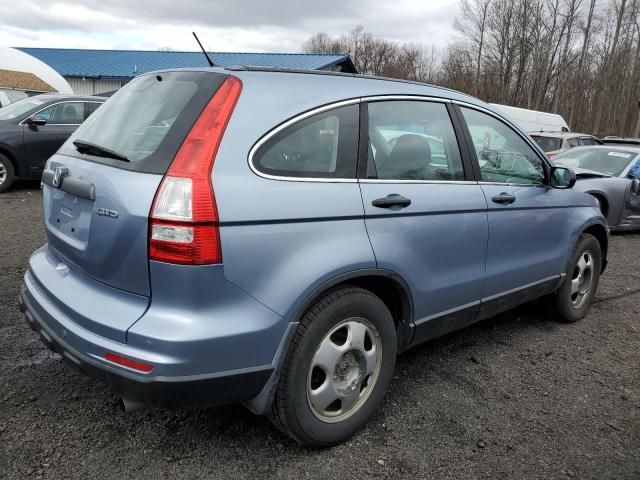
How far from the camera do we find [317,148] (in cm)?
249

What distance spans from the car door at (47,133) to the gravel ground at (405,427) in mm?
6159

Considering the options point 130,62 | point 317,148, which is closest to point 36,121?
point 317,148

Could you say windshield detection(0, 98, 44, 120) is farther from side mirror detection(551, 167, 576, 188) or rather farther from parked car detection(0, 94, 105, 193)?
side mirror detection(551, 167, 576, 188)

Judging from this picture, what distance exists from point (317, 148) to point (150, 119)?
0.77m

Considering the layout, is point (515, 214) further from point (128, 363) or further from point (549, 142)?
point (549, 142)

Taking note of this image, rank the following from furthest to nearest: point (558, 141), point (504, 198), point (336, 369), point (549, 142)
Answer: point (549, 142), point (558, 141), point (504, 198), point (336, 369)

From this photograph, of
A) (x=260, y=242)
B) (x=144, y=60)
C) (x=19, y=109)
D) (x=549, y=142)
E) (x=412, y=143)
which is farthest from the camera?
(x=144, y=60)

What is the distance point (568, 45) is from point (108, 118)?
45.1 metres

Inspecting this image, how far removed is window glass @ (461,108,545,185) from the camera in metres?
3.43

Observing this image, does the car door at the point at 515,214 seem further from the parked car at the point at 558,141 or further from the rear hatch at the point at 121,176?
the parked car at the point at 558,141

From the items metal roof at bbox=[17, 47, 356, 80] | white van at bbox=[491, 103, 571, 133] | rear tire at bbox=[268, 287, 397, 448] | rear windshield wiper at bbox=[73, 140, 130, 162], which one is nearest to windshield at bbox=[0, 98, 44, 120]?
rear windshield wiper at bbox=[73, 140, 130, 162]

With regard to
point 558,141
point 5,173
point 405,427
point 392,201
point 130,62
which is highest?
point 130,62

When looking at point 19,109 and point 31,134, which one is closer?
point 31,134

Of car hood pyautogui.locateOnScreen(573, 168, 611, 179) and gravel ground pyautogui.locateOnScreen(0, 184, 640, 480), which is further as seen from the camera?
car hood pyautogui.locateOnScreen(573, 168, 611, 179)
